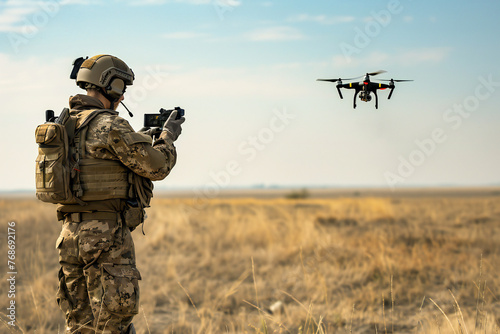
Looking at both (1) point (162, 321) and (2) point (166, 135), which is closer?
(2) point (166, 135)

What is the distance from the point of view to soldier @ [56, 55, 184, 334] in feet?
9.67

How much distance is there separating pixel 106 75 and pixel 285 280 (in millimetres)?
4966

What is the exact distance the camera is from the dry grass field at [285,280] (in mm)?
5426

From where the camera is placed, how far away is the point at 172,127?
3211 millimetres

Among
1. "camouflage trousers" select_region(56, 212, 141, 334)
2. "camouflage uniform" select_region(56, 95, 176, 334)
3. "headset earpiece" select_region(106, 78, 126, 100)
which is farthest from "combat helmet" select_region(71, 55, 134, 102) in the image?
"camouflage trousers" select_region(56, 212, 141, 334)

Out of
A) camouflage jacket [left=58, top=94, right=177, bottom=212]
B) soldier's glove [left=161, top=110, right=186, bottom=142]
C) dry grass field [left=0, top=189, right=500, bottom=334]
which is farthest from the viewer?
dry grass field [left=0, top=189, right=500, bottom=334]

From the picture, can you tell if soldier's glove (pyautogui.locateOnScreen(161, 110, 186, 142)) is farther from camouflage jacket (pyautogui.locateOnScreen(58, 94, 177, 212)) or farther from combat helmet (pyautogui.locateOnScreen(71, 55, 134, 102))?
combat helmet (pyautogui.locateOnScreen(71, 55, 134, 102))

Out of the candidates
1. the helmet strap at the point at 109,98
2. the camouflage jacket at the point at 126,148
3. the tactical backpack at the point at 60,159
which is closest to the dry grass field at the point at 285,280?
the camouflage jacket at the point at 126,148

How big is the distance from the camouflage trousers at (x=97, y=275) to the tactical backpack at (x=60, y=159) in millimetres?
215

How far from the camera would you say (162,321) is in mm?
5781

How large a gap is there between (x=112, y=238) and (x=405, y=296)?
4.86 m

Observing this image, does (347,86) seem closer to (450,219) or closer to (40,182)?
(40,182)

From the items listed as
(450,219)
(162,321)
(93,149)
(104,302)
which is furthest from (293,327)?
(450,219)

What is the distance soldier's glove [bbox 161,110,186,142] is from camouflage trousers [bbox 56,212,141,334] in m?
0.65
